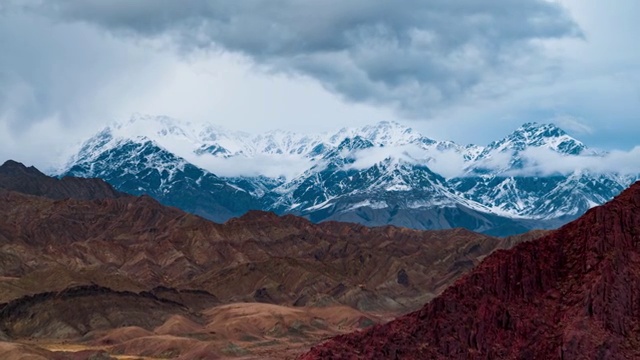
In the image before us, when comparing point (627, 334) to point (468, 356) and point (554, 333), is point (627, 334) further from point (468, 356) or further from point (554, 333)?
point (468, 356)

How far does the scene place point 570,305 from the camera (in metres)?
101

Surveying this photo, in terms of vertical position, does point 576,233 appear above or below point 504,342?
above

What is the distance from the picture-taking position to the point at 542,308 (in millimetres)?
103188

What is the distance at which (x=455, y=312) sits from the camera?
345 ft

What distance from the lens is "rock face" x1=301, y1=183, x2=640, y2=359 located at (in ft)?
324

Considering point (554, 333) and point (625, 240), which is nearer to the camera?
point (554, 333)

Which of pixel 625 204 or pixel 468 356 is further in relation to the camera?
pixel 625 204

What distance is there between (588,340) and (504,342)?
7.99 m

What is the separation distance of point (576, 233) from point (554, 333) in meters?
13.4

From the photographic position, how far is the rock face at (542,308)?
9881 centimetres

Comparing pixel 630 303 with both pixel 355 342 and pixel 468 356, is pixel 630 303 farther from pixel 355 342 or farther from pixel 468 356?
pixel 355 342

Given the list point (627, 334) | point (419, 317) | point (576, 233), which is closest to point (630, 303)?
point (627, 334)

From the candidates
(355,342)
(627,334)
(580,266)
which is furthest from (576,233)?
(355,342)

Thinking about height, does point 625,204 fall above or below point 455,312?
above
